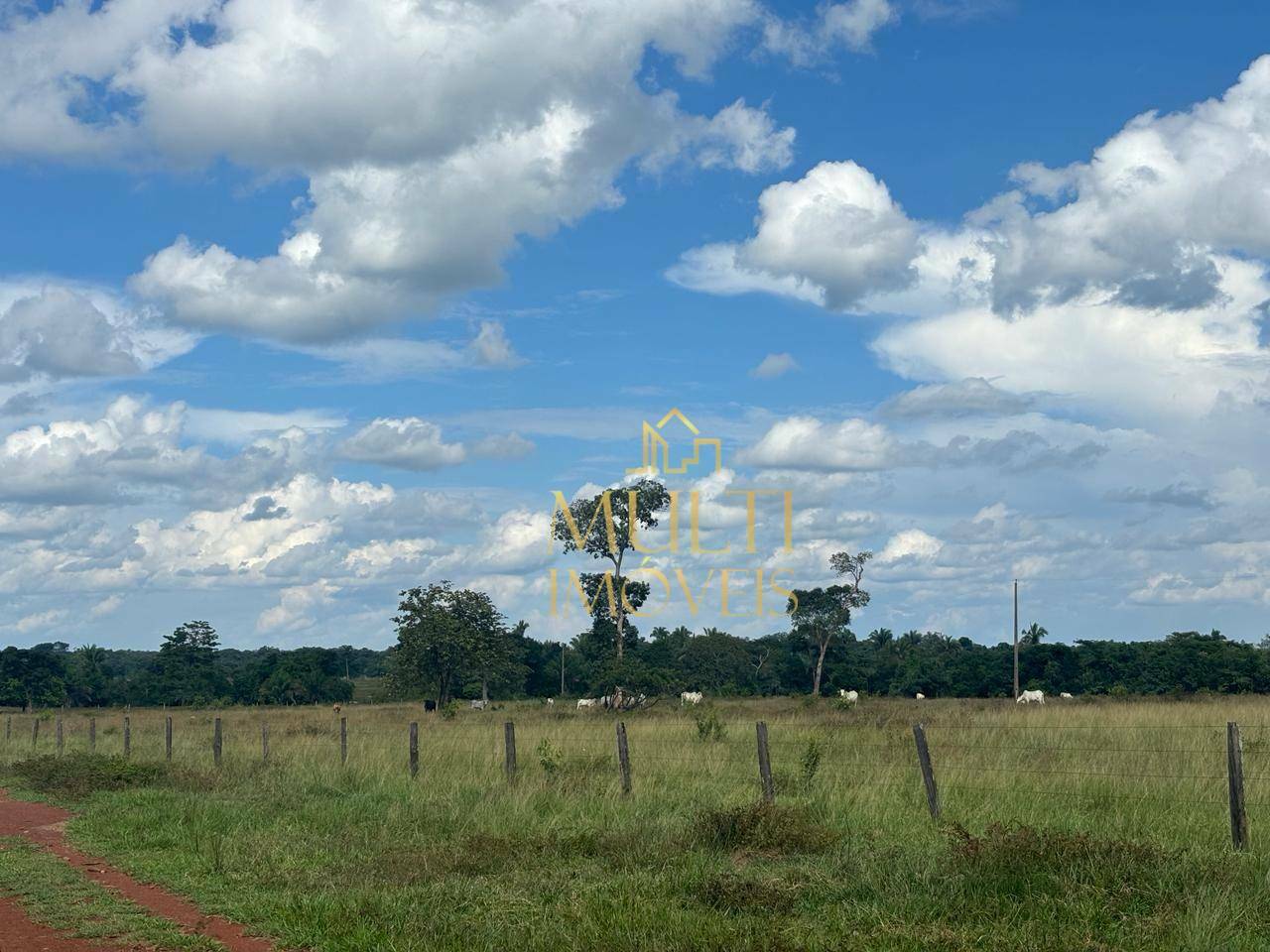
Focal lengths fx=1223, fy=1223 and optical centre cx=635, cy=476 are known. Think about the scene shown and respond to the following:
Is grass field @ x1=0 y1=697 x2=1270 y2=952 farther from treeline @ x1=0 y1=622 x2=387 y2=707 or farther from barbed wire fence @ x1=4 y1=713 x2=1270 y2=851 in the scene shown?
treeline @ x1=0 y1=622 x2=387 y2=707

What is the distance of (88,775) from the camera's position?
22.8 m

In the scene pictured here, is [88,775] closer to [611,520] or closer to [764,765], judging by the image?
[764,765]

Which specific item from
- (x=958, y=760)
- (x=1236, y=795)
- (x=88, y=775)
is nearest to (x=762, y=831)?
(x=1236, y=795)

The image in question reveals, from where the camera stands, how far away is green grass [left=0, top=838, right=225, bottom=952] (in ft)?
33.4

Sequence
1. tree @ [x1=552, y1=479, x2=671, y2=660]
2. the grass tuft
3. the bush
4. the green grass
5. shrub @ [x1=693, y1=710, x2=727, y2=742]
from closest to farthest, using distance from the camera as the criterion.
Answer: the green grass < the grass tuft < the bush < shrub @ [x1=693, y1=710, x2=727, y2=742] < tree @ [x1=552, y1=479, x2=671, y2=660]

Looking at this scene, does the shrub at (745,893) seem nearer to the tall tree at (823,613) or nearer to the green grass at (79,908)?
the green grass at (79,908)

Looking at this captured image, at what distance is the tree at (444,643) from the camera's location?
66.1 metres

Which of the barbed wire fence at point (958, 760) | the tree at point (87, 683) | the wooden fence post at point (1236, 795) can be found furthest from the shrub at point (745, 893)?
the tree at point (87, 683)

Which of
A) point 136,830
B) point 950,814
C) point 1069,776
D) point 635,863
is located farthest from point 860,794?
point 136,830

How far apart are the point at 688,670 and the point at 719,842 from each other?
266ft

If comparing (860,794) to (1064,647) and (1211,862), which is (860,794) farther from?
(1064,647)

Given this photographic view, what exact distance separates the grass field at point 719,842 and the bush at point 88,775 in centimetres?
8

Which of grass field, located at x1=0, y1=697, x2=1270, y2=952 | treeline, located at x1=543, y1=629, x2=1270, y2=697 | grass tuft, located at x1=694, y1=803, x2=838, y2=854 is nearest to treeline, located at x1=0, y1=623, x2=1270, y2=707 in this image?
treeline, located at x1=543, y1=629, x2=1270, y2=697

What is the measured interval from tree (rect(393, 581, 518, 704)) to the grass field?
3961 cm
